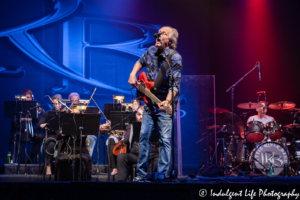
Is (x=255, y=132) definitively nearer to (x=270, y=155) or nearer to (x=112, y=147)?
(x=270, y=155)

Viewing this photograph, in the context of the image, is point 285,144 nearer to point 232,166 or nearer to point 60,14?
point 232,166

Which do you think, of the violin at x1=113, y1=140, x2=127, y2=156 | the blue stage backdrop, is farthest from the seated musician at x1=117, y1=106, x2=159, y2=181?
the blue stage backdrop

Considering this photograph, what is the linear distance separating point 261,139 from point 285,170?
985 mm

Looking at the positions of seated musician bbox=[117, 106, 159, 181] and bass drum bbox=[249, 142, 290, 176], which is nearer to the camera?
seated musician bbox=[117, 106, 159, 181]

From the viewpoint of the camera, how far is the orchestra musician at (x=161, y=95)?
163 inches

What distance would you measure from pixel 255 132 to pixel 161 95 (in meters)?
4.87

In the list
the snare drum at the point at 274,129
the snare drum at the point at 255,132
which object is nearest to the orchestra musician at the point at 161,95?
the snare drum at the point at 255,132

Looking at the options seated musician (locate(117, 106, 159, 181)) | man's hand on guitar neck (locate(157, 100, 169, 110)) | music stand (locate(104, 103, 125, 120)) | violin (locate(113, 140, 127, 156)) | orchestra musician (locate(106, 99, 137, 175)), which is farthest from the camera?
music stand (locate(104, 103, 125, 120))

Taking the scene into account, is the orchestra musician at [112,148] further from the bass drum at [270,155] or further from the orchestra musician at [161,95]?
the bass drum at [270,155]

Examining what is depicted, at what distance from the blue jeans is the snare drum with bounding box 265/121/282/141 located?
16.9 ft

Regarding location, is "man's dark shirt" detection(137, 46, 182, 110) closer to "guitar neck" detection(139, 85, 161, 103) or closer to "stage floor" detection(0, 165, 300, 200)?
"guitar neck" detection(139, 85, 161, 103)

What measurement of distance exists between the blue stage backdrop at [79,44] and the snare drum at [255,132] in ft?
9.11

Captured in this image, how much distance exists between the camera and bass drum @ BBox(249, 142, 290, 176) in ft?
26.6

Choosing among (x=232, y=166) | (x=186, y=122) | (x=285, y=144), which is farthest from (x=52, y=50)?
(x=285, y=144)
